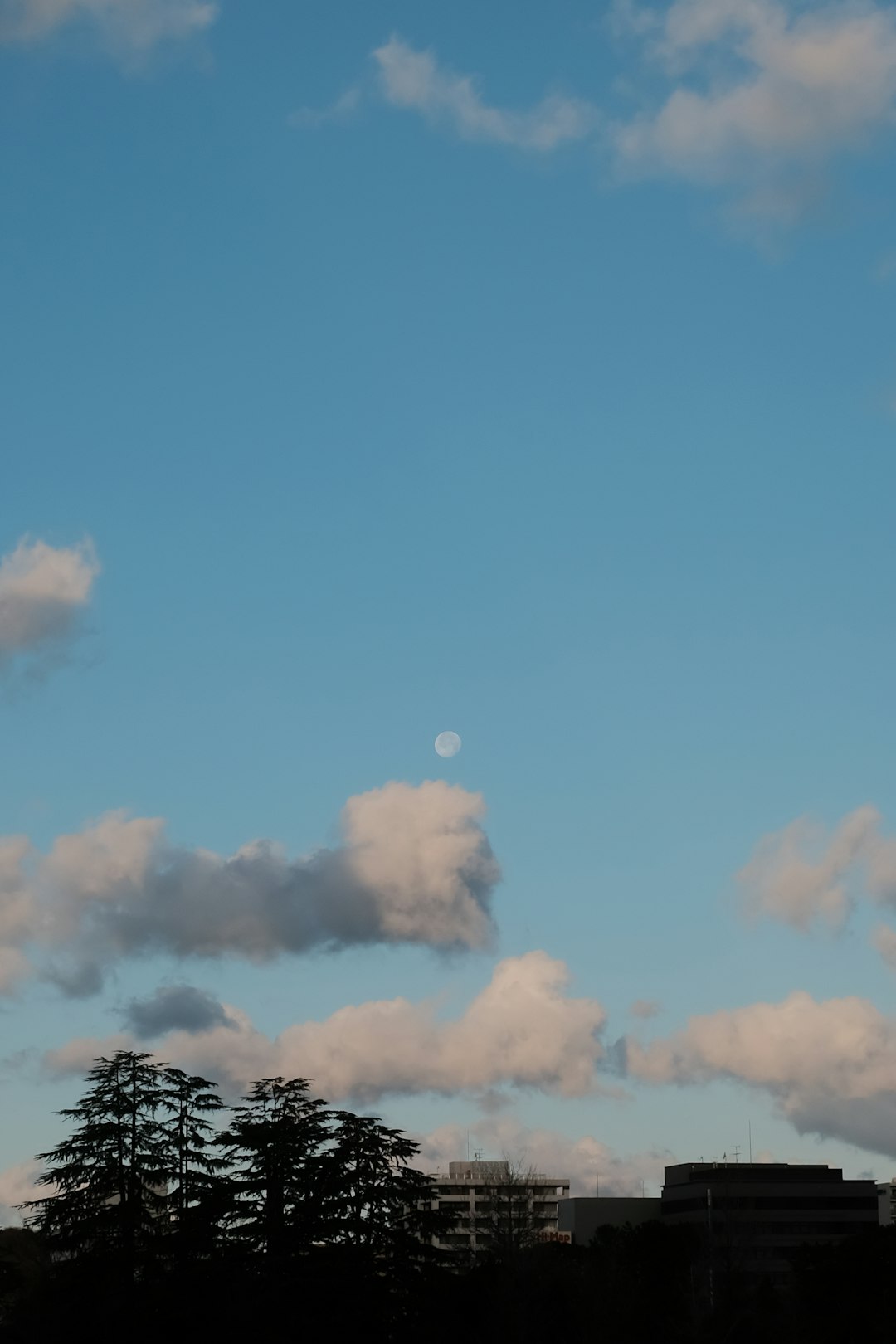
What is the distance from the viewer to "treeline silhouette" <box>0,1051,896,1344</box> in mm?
71562

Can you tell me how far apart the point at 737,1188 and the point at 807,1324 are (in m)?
86.8

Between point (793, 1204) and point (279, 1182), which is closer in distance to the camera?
point (279, 1182)

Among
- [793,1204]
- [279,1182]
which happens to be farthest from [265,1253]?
[793,1204]

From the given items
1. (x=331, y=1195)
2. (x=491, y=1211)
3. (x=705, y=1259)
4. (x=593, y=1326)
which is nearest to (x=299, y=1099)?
(x=331, y=1195)

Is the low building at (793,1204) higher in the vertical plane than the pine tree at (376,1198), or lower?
higher

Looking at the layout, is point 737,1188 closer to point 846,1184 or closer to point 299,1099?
point 846,1184

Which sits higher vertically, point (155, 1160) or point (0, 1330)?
point (155, 1160)

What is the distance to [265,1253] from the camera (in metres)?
74.6

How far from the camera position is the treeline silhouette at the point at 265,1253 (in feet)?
235

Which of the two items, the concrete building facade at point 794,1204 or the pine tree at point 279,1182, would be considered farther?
the concrete building facade at point 794,1204

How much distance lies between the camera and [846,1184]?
182 m

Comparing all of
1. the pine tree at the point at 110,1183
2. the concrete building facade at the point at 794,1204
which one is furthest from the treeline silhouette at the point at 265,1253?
the concrete building facade at the point at 794,1204

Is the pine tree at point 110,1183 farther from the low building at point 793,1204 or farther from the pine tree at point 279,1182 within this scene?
the low building at point 793,1204

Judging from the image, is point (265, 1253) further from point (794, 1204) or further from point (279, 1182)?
point (794, 1204)
